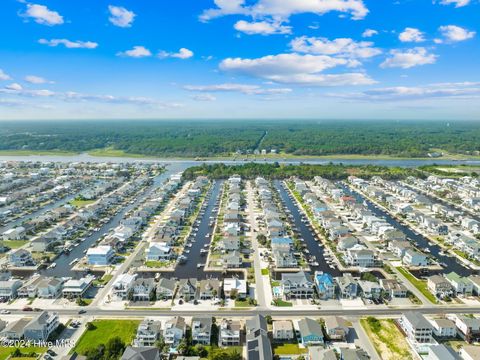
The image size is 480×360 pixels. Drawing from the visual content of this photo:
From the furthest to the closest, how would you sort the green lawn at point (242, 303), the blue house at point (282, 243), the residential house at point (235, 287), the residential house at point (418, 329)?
the blue house at point (282, 243) → the residential house at point (235, 287) → the green lawn at point (242, 303) → the residential house at point (418, 329)

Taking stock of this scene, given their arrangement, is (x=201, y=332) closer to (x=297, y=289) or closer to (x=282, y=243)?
(x=297, y=289)

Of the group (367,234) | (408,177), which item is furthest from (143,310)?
(408,177)

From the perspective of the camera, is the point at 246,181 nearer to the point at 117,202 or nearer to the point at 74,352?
the point at 117,202

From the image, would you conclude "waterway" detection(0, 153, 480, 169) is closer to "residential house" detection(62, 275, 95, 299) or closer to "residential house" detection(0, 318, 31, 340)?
"residential house" detection(62, 275, 95, 299)

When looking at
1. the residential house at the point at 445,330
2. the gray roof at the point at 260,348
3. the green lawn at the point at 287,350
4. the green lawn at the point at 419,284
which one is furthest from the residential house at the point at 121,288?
the green lawn at the point at 419,284

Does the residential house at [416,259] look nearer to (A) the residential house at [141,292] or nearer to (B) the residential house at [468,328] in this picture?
(B) the residential house at [468,328]

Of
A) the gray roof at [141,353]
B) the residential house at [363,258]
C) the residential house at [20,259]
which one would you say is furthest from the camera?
the residential house at [20,259]
